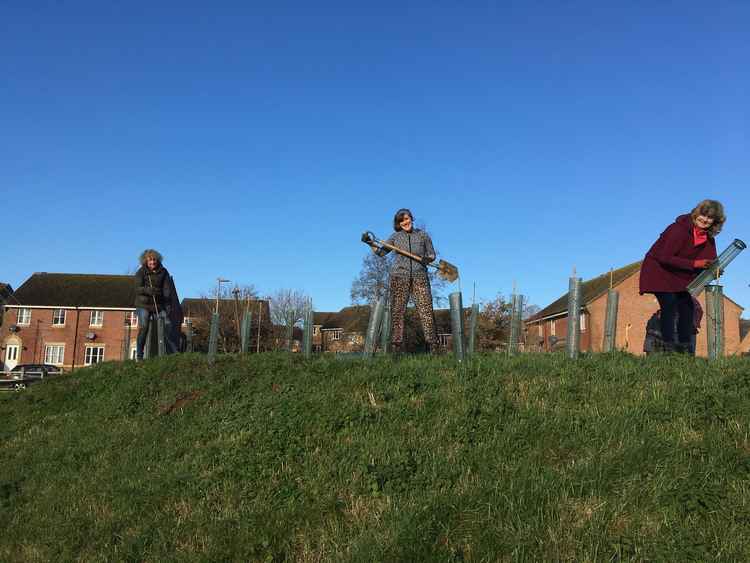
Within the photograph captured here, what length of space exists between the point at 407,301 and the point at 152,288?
17.2 feet

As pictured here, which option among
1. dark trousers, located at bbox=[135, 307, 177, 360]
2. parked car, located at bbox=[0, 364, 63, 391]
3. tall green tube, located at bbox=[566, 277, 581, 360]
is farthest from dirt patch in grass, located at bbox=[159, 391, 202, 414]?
parked car, located at bbox=[0, 364, 63, 391]

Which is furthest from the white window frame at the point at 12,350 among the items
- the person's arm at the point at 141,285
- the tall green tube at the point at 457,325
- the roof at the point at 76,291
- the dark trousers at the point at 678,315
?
the dark trousers at the point at 678,315

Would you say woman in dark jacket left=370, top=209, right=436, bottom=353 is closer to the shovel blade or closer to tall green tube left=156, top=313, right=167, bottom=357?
the shovel blade

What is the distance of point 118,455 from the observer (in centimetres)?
605

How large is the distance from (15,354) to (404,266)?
5792 cm

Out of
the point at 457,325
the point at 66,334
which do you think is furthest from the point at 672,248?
the point at 66,334

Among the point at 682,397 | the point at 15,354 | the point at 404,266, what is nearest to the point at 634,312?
the point at 404,266

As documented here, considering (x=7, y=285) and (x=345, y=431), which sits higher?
(x=7, y=285)

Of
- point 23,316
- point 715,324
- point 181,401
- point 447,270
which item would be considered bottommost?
point 181,401

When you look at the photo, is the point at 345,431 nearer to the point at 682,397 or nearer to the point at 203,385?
the point at 682,397

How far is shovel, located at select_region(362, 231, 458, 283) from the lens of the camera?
28.7 ft

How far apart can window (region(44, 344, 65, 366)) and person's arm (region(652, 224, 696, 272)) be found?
5859 cm

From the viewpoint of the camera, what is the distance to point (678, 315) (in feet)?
26.3

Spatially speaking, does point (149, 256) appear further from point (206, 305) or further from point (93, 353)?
point (206, 305)
